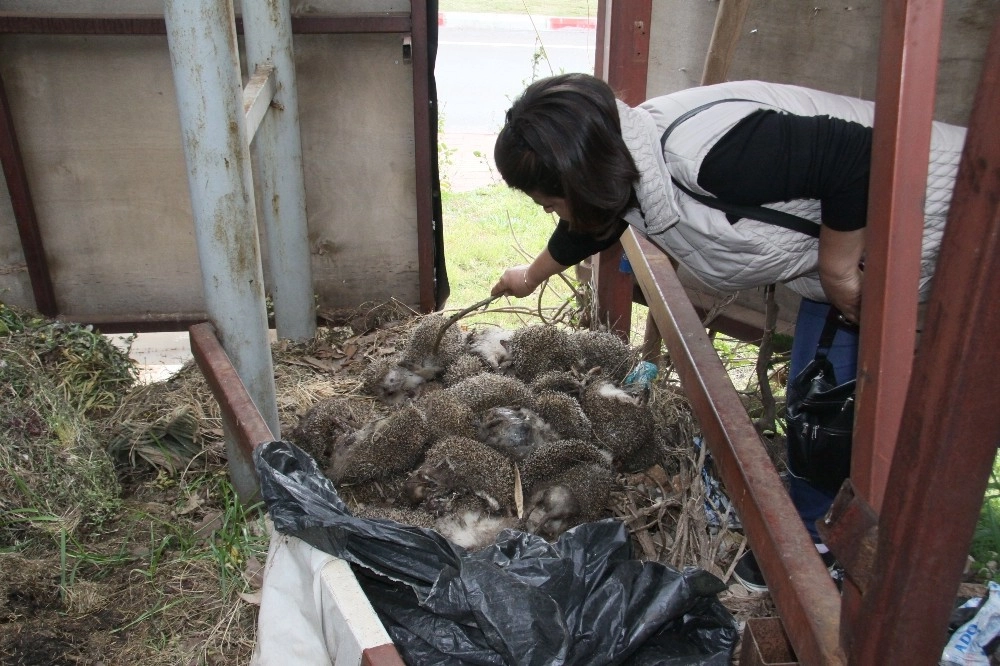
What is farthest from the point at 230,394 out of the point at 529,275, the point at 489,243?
the point at 489,243

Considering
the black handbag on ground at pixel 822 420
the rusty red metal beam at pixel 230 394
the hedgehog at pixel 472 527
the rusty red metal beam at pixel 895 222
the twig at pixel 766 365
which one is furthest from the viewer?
the twig at pixel 766 365

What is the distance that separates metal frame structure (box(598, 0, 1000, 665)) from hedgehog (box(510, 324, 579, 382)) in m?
1.67

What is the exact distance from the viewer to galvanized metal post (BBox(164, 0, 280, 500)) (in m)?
2.63

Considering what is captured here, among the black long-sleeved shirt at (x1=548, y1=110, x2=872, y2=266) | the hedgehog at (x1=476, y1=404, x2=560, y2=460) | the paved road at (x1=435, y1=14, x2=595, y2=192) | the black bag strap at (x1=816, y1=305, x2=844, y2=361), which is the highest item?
the black long-sleeved shirt at (x1=548, y1=110, x2=872, y2=266)

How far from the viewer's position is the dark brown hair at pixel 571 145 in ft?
7.97

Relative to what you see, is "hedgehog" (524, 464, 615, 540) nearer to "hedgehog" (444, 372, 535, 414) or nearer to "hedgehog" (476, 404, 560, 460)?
"hedgehog" (476, 404, 560, 460)

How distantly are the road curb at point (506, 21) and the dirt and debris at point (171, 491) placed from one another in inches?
611

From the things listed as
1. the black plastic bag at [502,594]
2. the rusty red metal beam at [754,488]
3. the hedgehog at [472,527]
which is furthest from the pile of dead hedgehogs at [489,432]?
the black plastic bag at [502,594]

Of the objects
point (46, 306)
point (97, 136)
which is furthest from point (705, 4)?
point (46, 306)

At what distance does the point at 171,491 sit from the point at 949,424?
9.86 feet

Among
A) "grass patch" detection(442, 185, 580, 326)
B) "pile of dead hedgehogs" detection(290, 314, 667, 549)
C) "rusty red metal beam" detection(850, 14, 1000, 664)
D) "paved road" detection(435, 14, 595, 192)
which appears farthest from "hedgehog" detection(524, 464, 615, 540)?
"paved road" detection(435, 14, 595, 192)

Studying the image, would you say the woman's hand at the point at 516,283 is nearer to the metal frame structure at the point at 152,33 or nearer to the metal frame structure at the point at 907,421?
the metal frame structure at the point at 152,33

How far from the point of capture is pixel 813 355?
3045mm

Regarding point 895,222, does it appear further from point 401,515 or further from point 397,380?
point 397,380
